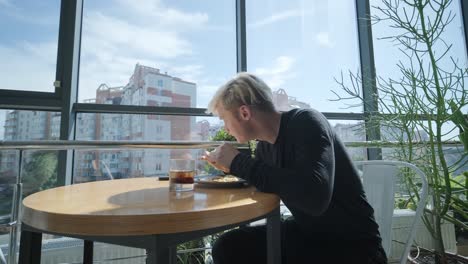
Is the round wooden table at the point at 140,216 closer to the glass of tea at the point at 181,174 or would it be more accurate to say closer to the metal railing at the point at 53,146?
the glass of tea at the point at 181,174

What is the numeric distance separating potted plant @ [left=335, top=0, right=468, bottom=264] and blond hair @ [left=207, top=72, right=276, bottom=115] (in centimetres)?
123

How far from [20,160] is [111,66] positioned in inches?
57.2

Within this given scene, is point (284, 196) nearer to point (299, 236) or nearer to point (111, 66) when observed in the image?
point (299, 236)

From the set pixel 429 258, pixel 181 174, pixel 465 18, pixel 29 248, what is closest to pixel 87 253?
pixel 29 248

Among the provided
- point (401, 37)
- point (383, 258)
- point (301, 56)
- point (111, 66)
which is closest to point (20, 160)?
point (111, 66)

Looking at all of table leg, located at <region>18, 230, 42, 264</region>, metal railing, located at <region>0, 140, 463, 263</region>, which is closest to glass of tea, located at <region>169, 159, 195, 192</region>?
table leg, located at <region>18, 230, 42, 264</region>

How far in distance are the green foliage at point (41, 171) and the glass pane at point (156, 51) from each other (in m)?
0.56

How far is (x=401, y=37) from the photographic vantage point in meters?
2.01

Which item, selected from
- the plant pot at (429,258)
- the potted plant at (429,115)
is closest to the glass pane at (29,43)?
the potted plant at (429,115)

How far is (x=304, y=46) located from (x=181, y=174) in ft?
9.24

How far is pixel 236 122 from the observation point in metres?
1.14

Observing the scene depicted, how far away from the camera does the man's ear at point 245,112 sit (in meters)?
1.09

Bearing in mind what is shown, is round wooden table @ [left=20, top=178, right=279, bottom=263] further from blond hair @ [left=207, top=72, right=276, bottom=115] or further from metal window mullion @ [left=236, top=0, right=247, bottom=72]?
metal window mullion @ [left=236, top=0, right=247, bottom=72]

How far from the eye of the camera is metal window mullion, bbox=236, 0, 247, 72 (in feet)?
9.52
